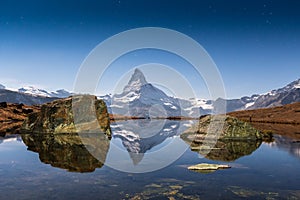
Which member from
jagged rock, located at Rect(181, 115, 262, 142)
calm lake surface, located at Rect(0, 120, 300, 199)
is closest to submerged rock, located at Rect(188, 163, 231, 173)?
calm lake surface, located at Rect(0, 120, 300, 199)

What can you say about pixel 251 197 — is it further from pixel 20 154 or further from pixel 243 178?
pixel 20 154

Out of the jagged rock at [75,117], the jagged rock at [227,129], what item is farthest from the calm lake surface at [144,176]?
the jagged rock at [75,117]

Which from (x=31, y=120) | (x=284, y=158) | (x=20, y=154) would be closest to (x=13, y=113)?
(x=31, y=120)

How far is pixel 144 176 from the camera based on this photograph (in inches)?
803

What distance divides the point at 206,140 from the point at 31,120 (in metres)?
34.6

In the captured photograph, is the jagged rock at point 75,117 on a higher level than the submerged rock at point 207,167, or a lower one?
higher

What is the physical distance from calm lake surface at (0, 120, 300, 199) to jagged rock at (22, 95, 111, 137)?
18.3 m

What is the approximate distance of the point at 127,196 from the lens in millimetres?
15227

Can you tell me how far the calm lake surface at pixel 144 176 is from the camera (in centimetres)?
1584

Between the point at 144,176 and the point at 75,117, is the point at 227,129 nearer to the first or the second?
the point at 75,117

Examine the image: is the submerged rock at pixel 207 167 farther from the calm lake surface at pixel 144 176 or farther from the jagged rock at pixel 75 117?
the jagged rock at pixel 75 117

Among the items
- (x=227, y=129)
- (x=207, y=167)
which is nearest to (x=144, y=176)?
(x=207, y=167)

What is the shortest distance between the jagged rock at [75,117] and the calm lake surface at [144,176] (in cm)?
1826

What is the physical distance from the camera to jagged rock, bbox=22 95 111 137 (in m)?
49.5
